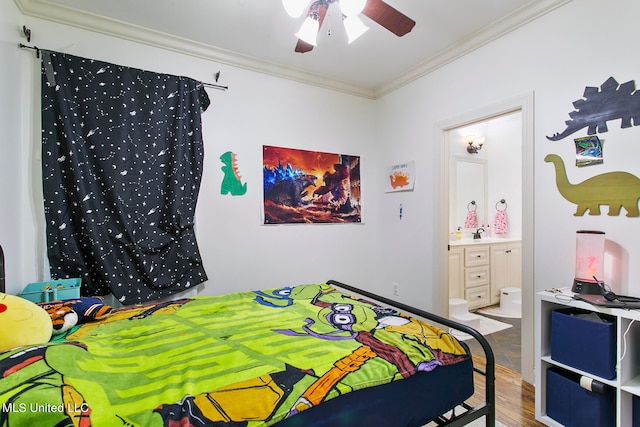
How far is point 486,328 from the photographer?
3395 mm

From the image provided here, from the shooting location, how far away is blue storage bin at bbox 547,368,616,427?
162cm

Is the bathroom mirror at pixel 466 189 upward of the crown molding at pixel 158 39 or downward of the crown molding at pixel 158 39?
downward

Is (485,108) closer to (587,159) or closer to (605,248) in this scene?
(587,159)

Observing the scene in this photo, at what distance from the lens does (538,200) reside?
86.6 inches

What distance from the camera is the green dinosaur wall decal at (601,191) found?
1786 mm

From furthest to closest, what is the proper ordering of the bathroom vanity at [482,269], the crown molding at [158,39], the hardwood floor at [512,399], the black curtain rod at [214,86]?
1. the bathroom vanity at [482,269]
2. the black curtain rod at [214,86]
3. the crown molding at [158,39]
4. the hardwood floor at [512,399]

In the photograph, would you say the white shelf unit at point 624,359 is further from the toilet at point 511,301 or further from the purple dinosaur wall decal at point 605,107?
the toilet at point 511,301

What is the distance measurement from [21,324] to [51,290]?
91 cm

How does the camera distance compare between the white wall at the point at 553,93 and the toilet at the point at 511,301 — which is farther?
the toilet at the point at 511,301

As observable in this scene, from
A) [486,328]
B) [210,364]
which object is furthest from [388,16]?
[486,328]

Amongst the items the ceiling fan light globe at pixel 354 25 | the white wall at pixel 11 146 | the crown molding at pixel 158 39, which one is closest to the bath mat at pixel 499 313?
the crown molding at pixel 158 39

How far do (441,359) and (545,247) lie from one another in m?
1.44

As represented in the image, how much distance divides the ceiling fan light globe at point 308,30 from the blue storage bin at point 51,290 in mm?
2112

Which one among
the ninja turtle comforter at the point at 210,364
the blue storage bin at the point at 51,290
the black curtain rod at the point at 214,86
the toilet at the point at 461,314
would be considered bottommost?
the toilet at the point at 461,314
